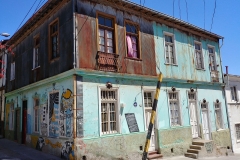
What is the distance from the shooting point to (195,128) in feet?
44.7

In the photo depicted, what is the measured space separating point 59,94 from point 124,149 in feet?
12.4

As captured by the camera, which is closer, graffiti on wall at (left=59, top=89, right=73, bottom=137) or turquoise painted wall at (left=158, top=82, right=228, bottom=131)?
graffiti on wall at (left=59, top=89, right=73, bottom=137)

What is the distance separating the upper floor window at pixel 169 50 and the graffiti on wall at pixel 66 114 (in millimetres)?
6702

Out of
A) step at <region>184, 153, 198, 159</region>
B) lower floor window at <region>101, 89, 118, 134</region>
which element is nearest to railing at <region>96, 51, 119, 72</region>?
lower floor window at <region>101, 89, 118, 134</region>

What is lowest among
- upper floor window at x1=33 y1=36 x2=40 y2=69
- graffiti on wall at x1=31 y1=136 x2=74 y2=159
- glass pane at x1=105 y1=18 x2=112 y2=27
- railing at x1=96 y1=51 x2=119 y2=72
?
graffiti on wall at x1=31 y1=136 x2=74 y2=159

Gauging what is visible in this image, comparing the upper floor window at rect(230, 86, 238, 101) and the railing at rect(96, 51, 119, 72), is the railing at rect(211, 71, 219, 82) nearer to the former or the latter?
the upper floor window at rect(230, 86, 238, 101)

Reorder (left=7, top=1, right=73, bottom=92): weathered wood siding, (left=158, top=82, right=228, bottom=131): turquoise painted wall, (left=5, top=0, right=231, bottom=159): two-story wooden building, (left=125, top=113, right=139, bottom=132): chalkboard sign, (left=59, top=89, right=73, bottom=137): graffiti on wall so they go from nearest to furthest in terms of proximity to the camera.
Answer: (left=59, top=89, right=73, bottom=137): graffiti on wall < (left=5, top=0, right=231, bottom=159): two-story wooden building < (left=7, top=1, right=73, bottom=92): weathered wood siding < (left=125, top=113, right=139, bottom=132): chalkboard sign < (left=158, top=82, right=228, bottom=131): turquoise painted wall

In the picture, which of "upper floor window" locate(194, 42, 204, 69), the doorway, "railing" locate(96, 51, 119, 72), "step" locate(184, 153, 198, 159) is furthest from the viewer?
"upper floor window" locate(194, 42, 204, 69)

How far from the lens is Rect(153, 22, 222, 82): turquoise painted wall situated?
12.6 m

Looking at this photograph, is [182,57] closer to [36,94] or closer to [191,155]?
[191,155]

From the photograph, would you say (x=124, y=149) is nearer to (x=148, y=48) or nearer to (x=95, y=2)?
(x=148, y=48)

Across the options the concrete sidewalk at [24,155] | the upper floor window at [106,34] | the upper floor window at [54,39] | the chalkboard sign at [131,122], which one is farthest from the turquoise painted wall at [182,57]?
the concrete sidewalk at [24,155]

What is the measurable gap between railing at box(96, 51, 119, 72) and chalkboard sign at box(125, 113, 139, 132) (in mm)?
2210

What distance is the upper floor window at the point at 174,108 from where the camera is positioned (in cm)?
1243
